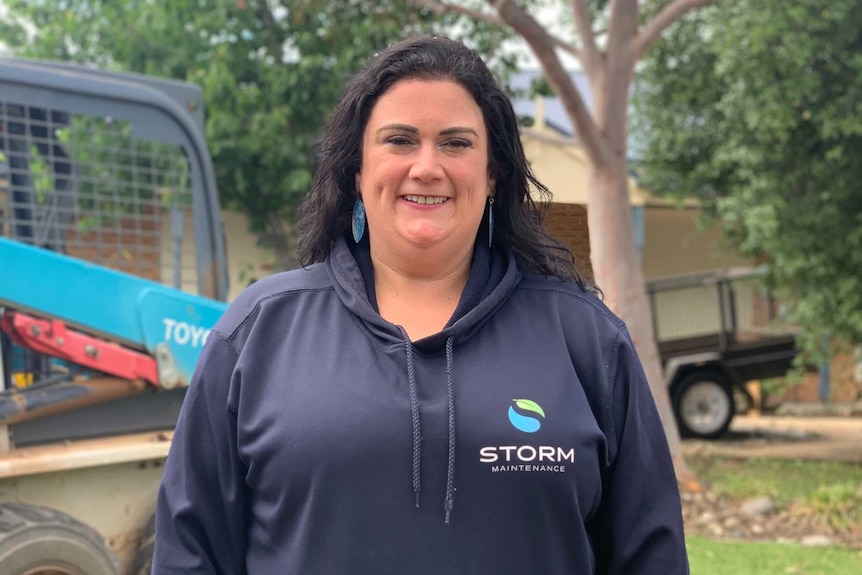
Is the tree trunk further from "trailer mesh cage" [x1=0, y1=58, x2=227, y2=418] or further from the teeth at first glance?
the teeth

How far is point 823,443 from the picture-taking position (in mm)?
11875

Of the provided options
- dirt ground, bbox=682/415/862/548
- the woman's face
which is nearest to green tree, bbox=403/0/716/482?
dirt ground, bbox=682/415/862/548

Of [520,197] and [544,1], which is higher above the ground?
[544,1]

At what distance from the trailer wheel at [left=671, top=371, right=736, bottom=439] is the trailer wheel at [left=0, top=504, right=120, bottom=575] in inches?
350

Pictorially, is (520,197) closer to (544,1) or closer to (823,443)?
(544,1)

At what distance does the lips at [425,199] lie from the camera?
6.28ft

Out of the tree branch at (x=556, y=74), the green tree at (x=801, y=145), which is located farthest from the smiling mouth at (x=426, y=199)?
the green tree at (x=801, y=145)

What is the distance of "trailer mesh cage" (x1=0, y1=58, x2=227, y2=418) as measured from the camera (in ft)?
14.8

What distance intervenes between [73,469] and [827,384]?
1341 centimetres

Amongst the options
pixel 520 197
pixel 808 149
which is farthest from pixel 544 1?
pixel 520 197

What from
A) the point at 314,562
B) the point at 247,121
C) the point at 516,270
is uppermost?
the point at 247,121

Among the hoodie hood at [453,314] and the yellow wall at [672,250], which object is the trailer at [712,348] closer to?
the yellow wall at [672,250]

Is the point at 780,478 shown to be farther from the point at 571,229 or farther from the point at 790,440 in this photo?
the point at 571,229

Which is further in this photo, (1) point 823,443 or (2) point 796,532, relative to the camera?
(1) point 823,443
